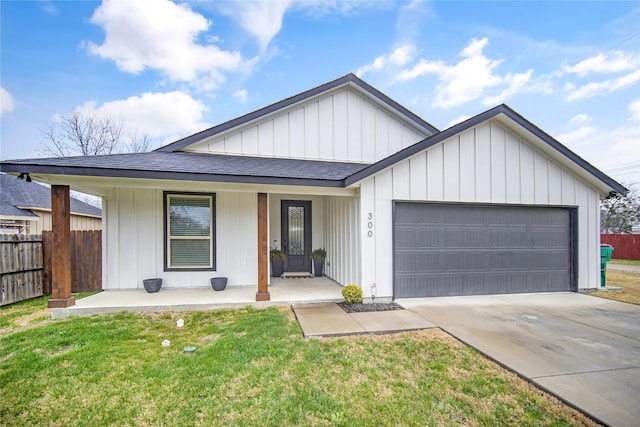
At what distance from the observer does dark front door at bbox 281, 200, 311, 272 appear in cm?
888

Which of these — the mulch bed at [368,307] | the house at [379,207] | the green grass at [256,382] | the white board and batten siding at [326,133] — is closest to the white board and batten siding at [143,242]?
the house at [379,207]

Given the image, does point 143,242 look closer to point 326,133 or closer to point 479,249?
point 326,133

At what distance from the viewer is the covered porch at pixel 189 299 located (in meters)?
5.54

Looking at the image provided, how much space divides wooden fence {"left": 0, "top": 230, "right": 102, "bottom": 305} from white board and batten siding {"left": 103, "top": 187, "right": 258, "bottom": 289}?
52 cm

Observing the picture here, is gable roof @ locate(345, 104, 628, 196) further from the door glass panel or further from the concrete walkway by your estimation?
the door glass panel

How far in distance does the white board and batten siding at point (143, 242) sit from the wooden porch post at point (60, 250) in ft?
5.08

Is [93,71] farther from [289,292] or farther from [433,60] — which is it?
[433,60]

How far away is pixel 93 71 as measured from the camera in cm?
1398

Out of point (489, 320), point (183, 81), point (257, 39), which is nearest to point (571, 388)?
point (489, 320)

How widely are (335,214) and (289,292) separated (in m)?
2.48

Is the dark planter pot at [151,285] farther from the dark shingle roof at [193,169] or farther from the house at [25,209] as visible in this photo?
the house at [25,209]

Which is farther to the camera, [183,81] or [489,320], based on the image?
Result: [183,81]

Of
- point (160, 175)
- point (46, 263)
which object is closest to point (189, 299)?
point (160, 175)

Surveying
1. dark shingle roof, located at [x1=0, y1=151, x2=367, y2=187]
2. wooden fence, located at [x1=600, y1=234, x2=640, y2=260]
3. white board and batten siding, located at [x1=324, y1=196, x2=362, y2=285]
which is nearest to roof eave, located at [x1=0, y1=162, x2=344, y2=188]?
dark shingle roof, located at [x1=0, y1=151, x2=367, y2=187]
